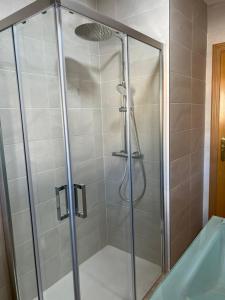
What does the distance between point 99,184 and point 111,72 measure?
952 millimetres

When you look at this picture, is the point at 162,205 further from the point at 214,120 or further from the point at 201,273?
the point at 214,120

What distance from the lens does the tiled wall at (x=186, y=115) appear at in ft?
6.05

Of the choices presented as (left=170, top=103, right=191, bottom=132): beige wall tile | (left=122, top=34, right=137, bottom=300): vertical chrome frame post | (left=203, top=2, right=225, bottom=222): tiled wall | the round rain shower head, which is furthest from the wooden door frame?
the round rain shower head

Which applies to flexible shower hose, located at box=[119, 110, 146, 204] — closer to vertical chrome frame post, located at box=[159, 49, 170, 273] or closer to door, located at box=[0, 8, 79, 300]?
vertical chrome frame post, located at box=[159, 49, 170, 273]

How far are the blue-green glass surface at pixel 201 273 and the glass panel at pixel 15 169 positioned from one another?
3.19ft

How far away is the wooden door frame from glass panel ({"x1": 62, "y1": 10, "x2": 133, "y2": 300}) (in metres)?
1.04

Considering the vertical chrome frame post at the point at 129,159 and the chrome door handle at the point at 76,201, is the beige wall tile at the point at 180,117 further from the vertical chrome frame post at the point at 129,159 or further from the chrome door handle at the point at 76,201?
the chrome door handle at the point at 76,201

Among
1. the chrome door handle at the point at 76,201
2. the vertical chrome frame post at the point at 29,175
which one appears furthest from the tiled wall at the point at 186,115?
the vertical chrome frame post at the point at 29,175

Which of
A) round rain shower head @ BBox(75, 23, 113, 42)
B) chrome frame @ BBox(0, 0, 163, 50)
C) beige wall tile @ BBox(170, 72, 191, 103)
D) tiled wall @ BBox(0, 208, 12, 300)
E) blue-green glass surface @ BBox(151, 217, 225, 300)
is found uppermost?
round rain shower head @ BBox(75, 23, 113, 42)

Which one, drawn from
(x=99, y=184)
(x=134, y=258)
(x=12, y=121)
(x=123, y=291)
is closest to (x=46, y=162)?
(x=12, y=121)

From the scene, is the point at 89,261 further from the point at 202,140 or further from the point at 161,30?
the point at 161,30

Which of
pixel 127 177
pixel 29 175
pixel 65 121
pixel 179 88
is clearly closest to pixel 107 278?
pixel 127 177

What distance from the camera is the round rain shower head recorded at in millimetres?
1476

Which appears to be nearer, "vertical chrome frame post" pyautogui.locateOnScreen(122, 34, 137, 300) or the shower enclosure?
the shower enclosure
